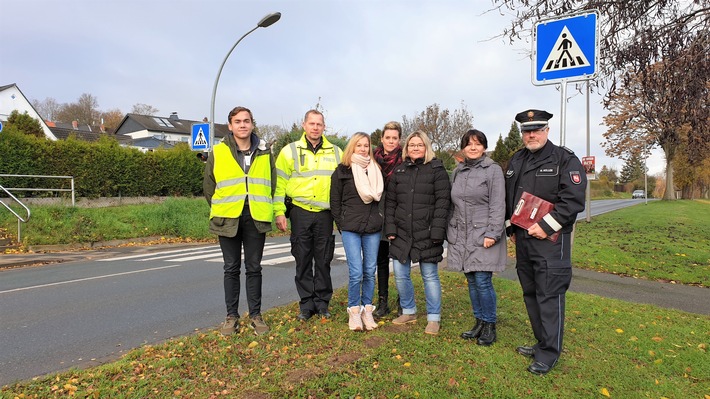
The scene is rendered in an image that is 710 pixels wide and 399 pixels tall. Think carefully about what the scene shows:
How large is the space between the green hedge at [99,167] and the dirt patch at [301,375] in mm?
15516

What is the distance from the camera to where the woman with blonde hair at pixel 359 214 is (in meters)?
4.54

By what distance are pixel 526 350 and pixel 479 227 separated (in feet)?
3.83

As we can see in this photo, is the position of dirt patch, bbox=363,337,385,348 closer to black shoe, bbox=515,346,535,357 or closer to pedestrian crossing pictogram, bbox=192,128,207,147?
black shoe, bbox=515,346,535,357

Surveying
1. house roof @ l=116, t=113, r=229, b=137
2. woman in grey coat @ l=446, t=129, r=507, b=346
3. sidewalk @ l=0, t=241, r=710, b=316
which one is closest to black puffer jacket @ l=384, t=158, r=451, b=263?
woman in grey coat @ l=446, t=129, r=507, b=346

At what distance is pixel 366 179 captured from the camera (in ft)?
14.9

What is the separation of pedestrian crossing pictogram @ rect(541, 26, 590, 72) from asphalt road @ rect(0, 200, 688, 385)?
14.6 feet

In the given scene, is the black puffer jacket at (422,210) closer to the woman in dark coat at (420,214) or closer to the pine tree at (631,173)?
the woman in dark coat at (420,214)

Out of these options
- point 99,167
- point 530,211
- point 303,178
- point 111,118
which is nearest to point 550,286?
point 530,211

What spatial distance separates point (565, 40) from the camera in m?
4.77

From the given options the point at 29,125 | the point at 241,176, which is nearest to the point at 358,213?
the point at 241,176

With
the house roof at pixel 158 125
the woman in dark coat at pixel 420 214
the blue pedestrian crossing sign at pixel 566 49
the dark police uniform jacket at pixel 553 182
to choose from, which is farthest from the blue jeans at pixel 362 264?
the house roof at pixel 158 125

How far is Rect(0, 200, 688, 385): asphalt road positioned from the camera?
14.6 feet

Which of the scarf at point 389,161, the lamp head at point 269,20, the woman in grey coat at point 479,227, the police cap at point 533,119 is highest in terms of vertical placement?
the lamp head at point 269,20

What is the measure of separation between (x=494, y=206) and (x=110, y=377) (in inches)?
139
